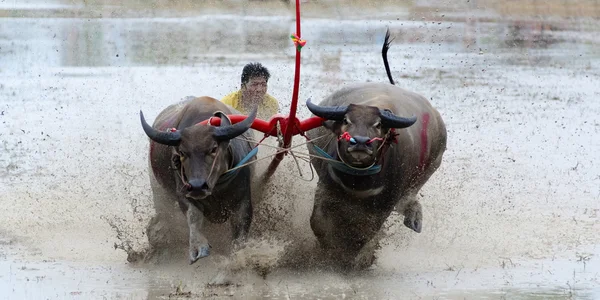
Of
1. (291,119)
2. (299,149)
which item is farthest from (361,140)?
(299,149)

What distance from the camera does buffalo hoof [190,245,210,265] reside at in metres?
7.70

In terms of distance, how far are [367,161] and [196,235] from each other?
1.27 metres

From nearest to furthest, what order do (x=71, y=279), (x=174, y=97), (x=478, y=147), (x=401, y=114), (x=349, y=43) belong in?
(x=71, y=279) < (x=401, y=114) < (x=478, y=147) < (x=174, y=97) < (x=349, y=43)

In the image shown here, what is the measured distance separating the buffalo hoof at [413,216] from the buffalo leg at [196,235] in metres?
1.64

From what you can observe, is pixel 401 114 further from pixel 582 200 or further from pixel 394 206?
pixel 582 200

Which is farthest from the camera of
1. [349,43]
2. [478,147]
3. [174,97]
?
[349,43]

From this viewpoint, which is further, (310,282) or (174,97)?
(174,97)

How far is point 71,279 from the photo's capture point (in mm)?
7785

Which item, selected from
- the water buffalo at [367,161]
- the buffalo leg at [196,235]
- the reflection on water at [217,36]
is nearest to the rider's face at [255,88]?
the water buffalo at [367,161]

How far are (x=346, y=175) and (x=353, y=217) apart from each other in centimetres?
47

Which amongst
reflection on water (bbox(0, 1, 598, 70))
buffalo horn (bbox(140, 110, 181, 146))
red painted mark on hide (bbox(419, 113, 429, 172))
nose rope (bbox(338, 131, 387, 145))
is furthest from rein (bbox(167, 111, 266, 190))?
reflection on water (bbox(0, 1, 598, 70))

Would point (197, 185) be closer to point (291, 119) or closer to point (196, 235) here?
point (196, 235)

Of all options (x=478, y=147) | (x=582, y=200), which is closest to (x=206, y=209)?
(x=582, y=200)

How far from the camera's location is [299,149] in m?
9.42
